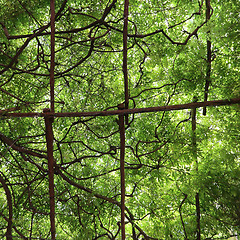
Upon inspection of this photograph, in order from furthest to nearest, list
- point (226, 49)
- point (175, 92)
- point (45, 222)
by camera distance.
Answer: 1. point (45, 222)
2. point (175, 92)
3. point (226, 49)

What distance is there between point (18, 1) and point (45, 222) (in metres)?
0.97

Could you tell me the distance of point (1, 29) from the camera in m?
1.15

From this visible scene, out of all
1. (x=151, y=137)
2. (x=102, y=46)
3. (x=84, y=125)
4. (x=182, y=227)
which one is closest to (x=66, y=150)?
(x=84, y=125)

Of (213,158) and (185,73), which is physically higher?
(185,73)

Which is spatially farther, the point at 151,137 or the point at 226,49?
the point at 151,137

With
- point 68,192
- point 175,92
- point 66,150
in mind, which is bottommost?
point 68,192

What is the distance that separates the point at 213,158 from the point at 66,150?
614 millimetres

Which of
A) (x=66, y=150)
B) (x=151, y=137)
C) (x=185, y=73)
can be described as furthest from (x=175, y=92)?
(x=66, y=150)

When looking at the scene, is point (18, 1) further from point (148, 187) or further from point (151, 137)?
point (148, 187)

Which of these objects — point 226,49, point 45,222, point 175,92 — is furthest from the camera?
point 45,222

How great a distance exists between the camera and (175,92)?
120 cm

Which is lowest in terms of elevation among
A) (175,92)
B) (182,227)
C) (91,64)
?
(182,227)

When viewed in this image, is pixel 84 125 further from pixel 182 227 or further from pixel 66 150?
pixel 182 227

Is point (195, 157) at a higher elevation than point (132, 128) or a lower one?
lower
